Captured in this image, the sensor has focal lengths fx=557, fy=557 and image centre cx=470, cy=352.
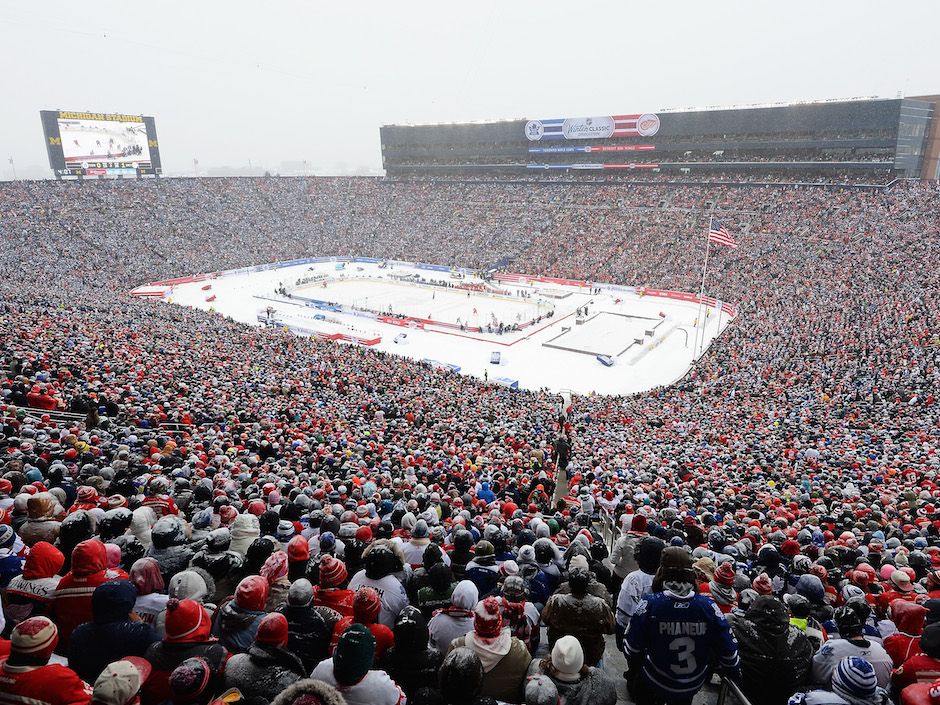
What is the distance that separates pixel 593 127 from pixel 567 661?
7702 centimetres

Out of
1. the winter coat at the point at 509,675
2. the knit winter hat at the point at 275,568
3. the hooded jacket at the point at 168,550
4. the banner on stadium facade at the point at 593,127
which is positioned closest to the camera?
the winter coat at the point at 509,675

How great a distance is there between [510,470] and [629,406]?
→ 1147cm

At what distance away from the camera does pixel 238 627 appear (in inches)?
165

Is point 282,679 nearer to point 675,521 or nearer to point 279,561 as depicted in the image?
point 279,561

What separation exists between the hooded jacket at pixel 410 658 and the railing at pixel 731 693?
6.97 ft

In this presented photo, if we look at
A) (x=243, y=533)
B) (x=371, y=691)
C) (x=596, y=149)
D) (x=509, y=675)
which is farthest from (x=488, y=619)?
(x=596, y=149)

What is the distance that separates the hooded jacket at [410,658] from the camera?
12.6ft

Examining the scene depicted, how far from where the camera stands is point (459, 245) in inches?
2670

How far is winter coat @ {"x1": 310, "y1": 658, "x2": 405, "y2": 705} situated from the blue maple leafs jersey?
1800 mm

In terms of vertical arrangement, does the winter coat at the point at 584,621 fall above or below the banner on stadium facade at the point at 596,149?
below

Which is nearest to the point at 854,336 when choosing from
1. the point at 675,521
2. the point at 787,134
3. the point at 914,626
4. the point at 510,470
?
the point at 510,470

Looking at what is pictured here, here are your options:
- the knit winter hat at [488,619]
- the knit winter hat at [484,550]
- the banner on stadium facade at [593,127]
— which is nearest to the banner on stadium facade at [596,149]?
the banner on stadium facade at [593,127]

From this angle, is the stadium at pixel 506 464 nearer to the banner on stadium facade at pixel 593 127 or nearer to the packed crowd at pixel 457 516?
the packed crowd at pixel 457 516

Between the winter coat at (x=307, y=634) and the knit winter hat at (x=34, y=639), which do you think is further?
the winter coat at (x=307, y=634)
